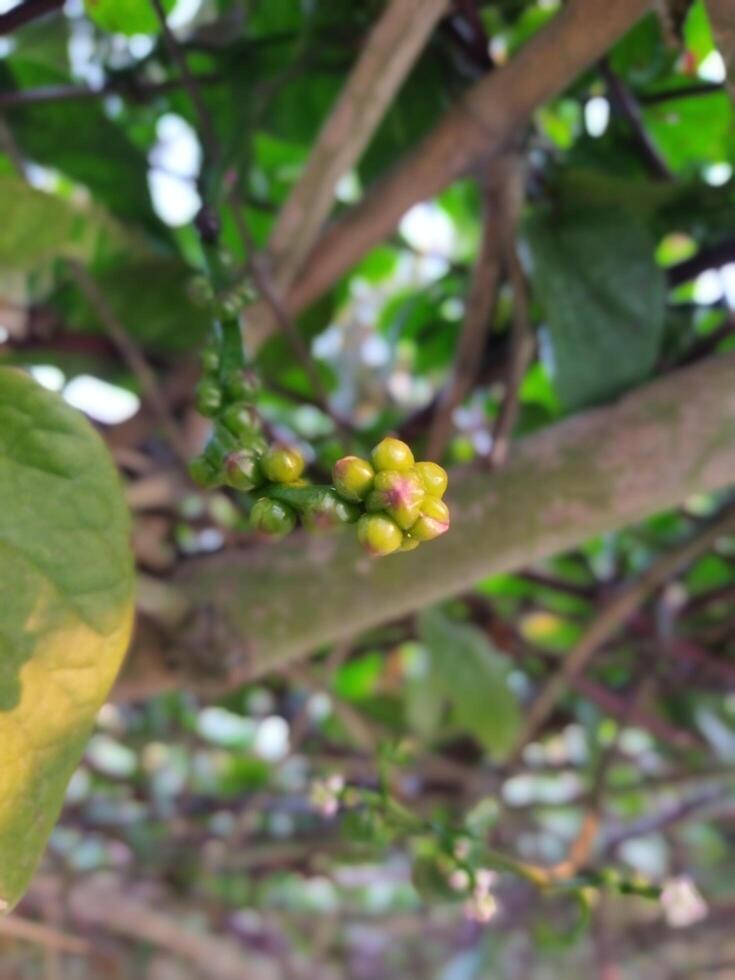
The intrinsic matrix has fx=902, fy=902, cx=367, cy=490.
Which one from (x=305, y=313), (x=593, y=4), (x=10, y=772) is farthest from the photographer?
(x=305, y=313)

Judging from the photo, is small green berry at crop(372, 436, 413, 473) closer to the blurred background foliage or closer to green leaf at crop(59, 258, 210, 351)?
the blurred background foliage

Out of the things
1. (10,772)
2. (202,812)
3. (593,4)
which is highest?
(593,4)

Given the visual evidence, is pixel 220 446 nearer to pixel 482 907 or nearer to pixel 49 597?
pixel 49 597

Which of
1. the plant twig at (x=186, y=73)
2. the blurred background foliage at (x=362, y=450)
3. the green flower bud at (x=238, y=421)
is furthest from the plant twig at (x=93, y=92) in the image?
the green flower bud at (x=238, y=421)

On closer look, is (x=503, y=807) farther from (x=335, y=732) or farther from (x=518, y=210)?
(x=518, y=210)

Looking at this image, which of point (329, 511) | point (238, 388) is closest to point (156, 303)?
point (238, 388)

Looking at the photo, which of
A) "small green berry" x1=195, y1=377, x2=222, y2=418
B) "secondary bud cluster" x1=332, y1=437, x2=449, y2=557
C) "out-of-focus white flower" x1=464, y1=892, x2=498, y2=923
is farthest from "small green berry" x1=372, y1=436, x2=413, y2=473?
"out-of-focus white flower" x1=464, y1=892, x2=498, y2=923

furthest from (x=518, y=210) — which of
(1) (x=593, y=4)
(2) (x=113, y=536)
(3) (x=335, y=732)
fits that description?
(3) (x=335, y=732)
